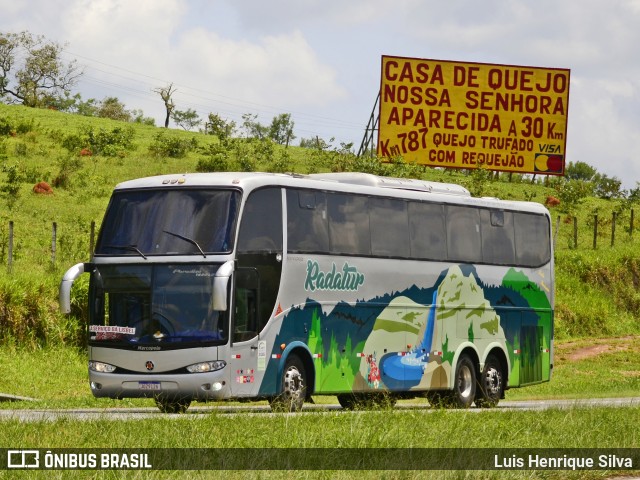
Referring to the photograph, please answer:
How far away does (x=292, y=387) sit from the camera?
19844 mm

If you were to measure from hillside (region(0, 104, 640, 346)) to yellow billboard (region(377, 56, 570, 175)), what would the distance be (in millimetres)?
1602

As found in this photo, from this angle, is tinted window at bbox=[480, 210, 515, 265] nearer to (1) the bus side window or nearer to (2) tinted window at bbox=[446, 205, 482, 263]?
(2) tinted window at bbox=[446, 205, 482, 263]

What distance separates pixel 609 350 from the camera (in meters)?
40.8

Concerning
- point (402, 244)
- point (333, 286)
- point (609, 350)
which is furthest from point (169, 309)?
point (609, 350)

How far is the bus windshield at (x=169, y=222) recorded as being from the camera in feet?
62.3

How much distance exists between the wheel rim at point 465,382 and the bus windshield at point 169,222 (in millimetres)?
7201

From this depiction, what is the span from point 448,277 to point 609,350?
61.8 ft

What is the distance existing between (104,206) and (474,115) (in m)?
16.5

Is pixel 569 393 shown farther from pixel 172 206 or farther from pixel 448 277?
pixel 172 206

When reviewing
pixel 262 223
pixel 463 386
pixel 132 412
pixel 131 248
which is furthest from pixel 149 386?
pixel 463 386

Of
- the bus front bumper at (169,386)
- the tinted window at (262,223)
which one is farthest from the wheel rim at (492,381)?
the bus front bumper at (169,386)

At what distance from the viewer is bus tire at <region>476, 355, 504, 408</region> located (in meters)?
24.6

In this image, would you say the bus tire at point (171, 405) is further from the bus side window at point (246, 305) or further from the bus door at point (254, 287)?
the bus side window at point (246, 305)

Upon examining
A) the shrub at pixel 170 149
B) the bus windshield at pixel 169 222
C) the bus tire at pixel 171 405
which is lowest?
the bus tire at pixel 171 405
